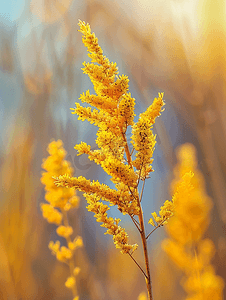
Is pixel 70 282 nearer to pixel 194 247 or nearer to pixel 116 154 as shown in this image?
pixel 194 247

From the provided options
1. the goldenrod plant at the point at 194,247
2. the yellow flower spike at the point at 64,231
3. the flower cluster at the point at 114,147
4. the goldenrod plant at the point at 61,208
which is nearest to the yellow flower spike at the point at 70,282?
the goldenrod plant at the point at 61,208

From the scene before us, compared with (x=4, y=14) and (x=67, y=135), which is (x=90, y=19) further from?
(x=67, y=135)

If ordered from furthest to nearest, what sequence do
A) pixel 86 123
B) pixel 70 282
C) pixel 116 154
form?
1. pixel 86 123
2. pixel 70 282
3. pixel 116 154

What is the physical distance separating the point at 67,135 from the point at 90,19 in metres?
0.84

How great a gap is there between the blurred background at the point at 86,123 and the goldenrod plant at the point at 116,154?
59 cm

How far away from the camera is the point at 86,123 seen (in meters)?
1.44

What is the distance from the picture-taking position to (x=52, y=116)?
142 cm

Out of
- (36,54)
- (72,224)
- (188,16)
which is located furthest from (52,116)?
(188,16)

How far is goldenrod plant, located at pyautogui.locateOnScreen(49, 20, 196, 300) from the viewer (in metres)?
0.62

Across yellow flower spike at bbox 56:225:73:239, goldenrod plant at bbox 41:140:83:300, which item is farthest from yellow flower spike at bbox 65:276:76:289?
yellow flower spike at bbox 56:225:73:239

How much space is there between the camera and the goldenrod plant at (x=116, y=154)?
617 millimetres

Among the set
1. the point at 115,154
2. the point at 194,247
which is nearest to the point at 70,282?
the point at 194,247

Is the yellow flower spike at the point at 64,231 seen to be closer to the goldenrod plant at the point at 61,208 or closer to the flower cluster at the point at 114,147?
the goldenrod plant at the point at 61,208

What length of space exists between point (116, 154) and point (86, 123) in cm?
84
